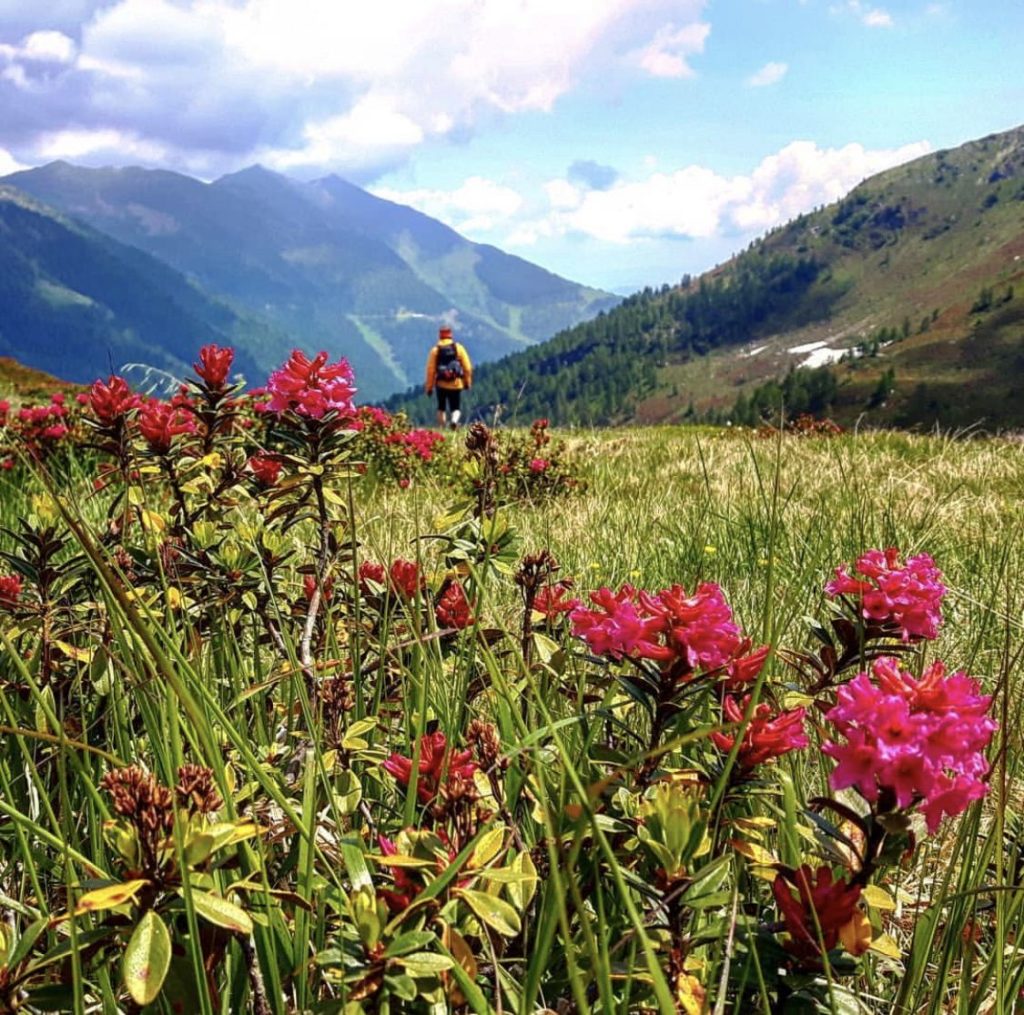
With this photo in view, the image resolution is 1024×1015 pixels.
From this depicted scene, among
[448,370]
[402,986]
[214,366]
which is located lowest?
[402,986]

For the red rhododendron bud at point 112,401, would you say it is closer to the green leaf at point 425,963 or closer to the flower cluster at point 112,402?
the flower cluster at point 112,402

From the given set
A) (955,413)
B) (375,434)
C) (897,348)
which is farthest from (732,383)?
(375,434)

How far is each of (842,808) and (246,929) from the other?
27.5 inches

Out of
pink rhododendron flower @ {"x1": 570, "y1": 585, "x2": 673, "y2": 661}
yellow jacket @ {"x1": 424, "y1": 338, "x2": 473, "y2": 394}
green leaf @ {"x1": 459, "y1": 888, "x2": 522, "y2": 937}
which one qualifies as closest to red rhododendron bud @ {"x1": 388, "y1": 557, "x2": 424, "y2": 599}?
pink rhododendron flower @ {"x1": 570, "y1": 585, "x2": 673, "y2": 661}

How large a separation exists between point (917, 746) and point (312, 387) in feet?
4.74

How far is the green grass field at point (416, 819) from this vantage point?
88 centimetres

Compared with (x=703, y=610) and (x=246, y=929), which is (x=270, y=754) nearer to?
(x=246, y=929)

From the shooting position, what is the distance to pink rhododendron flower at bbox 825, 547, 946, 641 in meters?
1.40

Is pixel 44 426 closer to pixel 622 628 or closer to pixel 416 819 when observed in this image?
pixel 416 819

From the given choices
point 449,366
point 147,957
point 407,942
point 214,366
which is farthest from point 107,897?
point 449,366

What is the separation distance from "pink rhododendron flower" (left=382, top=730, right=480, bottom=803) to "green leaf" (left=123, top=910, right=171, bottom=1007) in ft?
1.18

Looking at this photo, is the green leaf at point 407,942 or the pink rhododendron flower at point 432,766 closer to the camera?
the green leaf at point 407,942

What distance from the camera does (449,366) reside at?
17.4 meters

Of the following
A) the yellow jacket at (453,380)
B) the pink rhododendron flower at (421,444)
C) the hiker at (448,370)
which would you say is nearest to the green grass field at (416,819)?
the pink rhododendron flower at (421,444)
